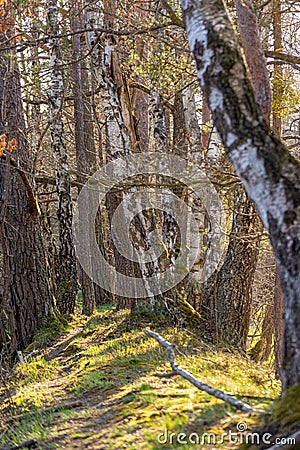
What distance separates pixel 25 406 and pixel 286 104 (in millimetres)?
4955

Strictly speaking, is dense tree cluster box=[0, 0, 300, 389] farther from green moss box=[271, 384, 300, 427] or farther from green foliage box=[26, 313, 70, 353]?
green moss box=[271, 384, 300, 427]

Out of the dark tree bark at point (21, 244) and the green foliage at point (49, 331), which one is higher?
the dark tree bark at point (21, 244)

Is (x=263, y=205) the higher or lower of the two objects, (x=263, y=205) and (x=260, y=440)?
the higher

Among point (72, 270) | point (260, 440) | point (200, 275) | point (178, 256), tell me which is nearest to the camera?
point (260, 440)

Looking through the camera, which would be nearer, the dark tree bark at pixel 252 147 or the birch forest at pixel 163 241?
the dark tree bark at pixel 252 147

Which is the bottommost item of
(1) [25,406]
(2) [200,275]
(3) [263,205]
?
(1) [25,406]

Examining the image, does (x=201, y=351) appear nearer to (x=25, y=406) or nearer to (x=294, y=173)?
(x=25, y=406)

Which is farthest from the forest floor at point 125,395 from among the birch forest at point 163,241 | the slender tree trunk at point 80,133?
the slender tree trunk at point 80,133

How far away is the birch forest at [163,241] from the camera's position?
305 centimetres

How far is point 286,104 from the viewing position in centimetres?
708

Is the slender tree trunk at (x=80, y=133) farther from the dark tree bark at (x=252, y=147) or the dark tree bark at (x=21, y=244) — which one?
the dark tree bark at (x=252, y=147)

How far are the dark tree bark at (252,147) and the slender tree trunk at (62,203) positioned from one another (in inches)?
283

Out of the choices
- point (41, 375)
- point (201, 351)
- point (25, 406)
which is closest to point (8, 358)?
point (41, 375)

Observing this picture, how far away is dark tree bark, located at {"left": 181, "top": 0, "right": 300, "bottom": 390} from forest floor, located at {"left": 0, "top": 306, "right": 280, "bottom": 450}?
0.75 metres
